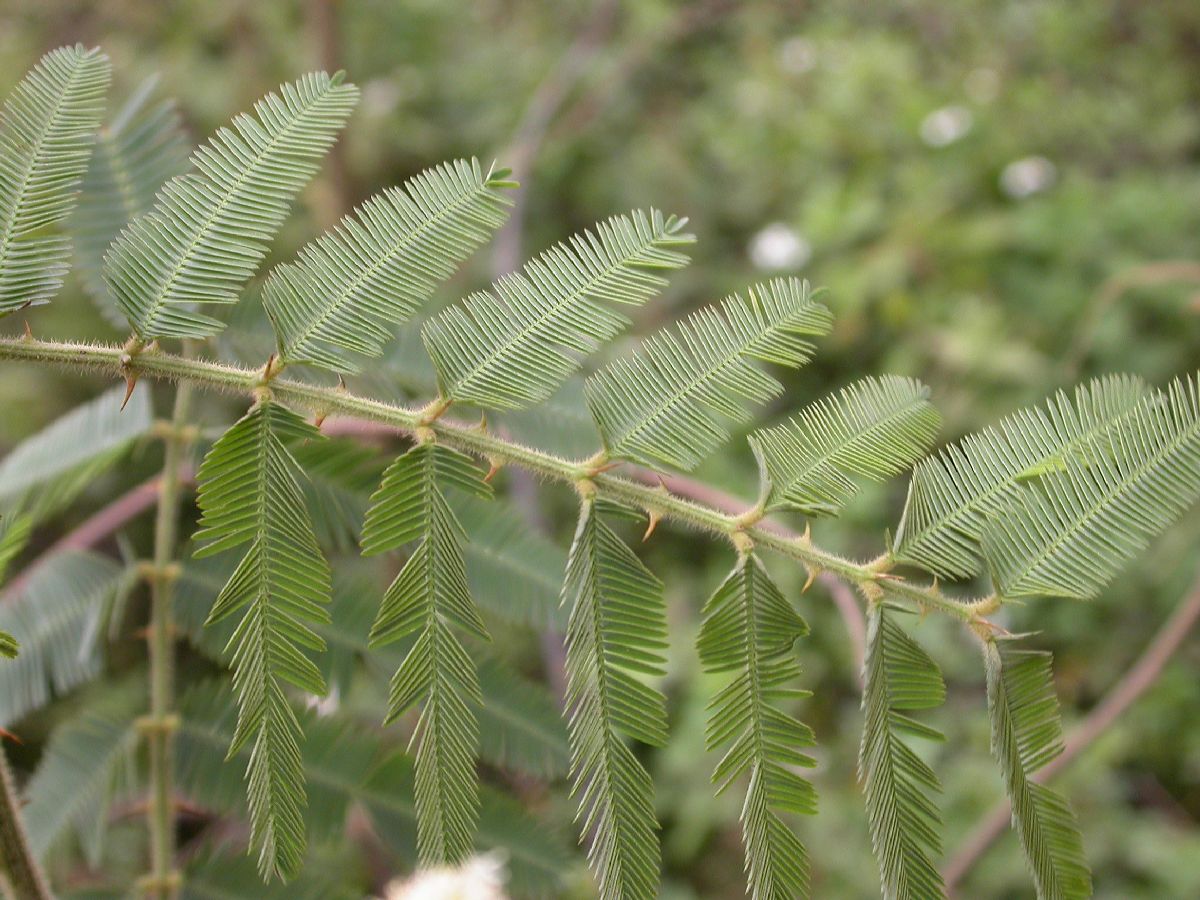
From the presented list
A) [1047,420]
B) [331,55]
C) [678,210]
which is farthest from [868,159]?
[1047,420]

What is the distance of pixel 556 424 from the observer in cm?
104

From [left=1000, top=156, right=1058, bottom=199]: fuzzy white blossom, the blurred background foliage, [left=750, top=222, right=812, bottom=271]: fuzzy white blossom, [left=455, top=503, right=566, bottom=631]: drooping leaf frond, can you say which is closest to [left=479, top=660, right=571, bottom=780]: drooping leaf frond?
[left=455, top=503, right=566, bottom=631]: drooping leaf frond

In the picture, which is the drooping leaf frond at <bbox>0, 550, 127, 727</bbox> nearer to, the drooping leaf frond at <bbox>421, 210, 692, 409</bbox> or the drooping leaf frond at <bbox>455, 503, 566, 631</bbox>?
the drooping leaf frond at <bbox>455, 503, 566, 631</bbox>

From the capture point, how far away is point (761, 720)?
0.62m

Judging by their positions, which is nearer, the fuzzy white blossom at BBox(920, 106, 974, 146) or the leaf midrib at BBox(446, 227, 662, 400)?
the leaf midrib at BBox(446, 227, 662, 400)

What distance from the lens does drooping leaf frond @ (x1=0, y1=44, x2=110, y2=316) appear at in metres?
0.66

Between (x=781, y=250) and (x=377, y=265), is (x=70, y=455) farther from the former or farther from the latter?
(x=781, y=250)

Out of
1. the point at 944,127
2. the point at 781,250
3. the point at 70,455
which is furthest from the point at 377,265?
the point at 944,127

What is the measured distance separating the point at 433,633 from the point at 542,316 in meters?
0.21

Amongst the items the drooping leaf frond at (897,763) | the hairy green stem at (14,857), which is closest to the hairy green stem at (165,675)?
the hairy green stem at (14,857)

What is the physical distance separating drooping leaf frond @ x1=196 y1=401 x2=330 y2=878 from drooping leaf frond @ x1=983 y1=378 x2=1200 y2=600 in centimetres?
42

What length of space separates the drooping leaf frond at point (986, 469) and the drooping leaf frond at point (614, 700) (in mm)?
168

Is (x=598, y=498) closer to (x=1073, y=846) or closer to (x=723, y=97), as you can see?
(x=1073, y=846)

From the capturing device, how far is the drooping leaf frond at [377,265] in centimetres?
67
